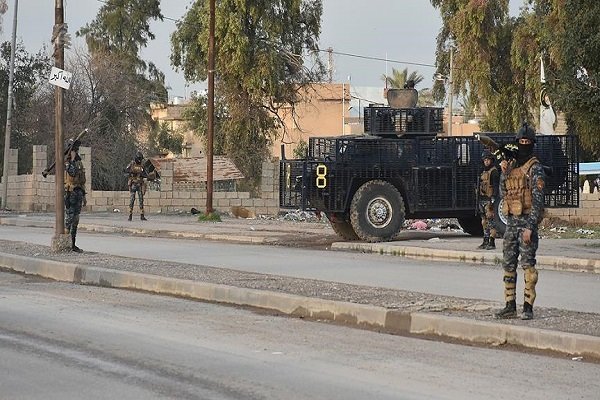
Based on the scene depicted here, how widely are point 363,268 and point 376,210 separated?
15.1 feet

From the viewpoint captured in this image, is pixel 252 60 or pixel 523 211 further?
pixel 252 60

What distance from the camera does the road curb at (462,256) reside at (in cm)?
1682

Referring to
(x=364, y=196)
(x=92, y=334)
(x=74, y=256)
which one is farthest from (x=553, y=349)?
(x=364, y=196)

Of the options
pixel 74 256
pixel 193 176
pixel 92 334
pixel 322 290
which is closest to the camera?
pixel 92 334

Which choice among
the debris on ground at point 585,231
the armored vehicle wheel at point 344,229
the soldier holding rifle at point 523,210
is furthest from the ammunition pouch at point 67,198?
Result: the debris on ground at point 585,231

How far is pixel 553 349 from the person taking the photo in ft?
29.7

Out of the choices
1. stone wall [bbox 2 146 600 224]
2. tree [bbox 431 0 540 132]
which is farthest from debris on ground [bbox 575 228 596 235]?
tree [bbox 431 0 540 132]

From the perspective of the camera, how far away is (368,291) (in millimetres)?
12367

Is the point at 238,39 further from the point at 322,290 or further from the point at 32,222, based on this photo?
the point at 322,290

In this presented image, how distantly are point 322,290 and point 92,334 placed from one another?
3419 mm

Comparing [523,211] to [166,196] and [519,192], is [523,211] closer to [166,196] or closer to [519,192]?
[519,192]

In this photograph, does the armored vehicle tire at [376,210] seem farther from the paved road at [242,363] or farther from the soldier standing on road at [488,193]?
the paved road at [242,363]

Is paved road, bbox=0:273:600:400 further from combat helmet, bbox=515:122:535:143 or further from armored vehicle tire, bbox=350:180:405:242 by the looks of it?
armored vehicle tire, bbox=350:180:405:242

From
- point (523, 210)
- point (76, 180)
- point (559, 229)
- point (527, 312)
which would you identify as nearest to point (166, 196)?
point (559, 229)
